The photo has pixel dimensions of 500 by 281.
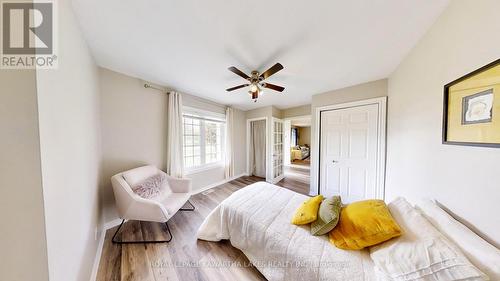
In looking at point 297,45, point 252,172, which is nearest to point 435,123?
point 297,45

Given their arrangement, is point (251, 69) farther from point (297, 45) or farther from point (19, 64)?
point (19, 64)

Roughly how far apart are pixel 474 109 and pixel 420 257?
94 cm

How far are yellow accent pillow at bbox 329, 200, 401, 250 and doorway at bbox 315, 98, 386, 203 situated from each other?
153cm

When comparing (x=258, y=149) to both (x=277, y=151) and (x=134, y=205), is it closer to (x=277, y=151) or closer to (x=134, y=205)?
(x=277, y=151)

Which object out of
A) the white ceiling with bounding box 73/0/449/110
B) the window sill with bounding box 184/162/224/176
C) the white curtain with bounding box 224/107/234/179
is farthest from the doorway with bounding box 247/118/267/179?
the white ceiling with bounding box 73/0/449/110

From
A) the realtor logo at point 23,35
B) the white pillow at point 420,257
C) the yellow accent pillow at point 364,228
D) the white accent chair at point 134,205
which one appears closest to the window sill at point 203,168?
the white accent chair at point 134,205

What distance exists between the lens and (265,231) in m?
1.30

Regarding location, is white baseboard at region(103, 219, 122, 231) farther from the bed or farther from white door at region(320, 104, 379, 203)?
the bed

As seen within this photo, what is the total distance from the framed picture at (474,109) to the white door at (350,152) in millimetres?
1491

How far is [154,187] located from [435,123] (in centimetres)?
319

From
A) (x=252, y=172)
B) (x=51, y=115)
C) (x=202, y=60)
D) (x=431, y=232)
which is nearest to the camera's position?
(x=51, y=115)

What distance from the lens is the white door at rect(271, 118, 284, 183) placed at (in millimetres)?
3974

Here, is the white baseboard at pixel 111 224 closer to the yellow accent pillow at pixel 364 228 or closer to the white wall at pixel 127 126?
the white wall at pixel 127 126

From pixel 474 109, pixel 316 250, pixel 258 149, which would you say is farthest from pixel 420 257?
pixel 258 149
